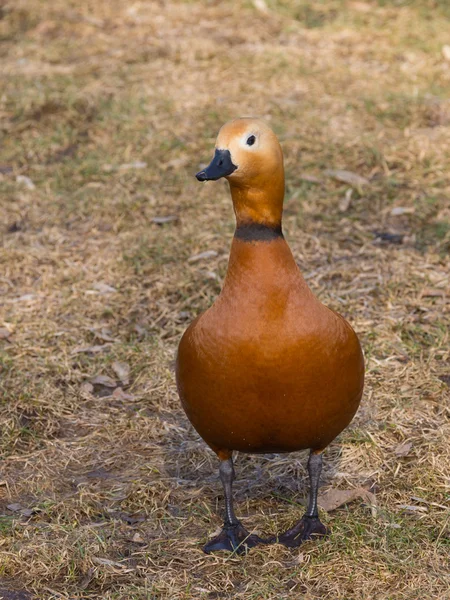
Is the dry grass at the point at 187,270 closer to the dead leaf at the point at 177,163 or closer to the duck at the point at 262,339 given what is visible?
the dead leaf at the point at 177,163

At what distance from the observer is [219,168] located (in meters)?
2.79

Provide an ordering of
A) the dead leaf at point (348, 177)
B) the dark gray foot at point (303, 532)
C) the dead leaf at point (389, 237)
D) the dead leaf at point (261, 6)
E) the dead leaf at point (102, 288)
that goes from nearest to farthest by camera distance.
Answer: the dark gray foot at point (303, 532)
the dead leaf at point (102, 288)
the dead leaf at point (389, 237)
the dead leaf at point (348, 177)
the dead leaf at point (261, 6)

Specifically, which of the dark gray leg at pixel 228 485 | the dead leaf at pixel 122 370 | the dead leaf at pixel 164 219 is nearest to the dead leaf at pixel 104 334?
the dead leaf at pixel 122 370

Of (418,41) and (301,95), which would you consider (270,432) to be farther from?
(418,41)

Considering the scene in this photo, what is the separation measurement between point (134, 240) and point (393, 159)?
1.85m

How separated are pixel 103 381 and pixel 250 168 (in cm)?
193

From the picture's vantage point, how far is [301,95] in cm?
721

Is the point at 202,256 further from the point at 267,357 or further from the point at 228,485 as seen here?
the point at 267,357

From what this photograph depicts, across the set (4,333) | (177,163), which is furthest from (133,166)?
(4,333)

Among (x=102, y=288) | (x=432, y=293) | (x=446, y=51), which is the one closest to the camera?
(x=432, y=293)

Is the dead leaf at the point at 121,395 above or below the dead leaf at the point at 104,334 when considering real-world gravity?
above

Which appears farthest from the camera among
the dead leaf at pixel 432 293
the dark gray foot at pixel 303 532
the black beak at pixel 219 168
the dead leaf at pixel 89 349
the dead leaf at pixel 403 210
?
the dead leaf at pixel 403 210

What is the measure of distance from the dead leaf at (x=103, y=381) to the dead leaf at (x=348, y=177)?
2303 mm

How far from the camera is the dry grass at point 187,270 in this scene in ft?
10.8
